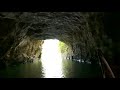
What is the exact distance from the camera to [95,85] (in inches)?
239

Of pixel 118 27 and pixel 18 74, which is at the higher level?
pixel 118 27

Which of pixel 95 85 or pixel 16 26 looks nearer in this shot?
pixel 95 85

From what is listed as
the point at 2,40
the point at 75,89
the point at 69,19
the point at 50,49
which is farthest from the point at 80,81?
the point at 50,49

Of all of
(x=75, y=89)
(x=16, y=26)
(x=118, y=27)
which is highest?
(x=16, y=26)

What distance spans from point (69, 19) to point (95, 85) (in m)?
8.88

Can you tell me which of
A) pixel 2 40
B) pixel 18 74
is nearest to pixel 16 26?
pixel 2 40

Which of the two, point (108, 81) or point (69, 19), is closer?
point (108, 81)
